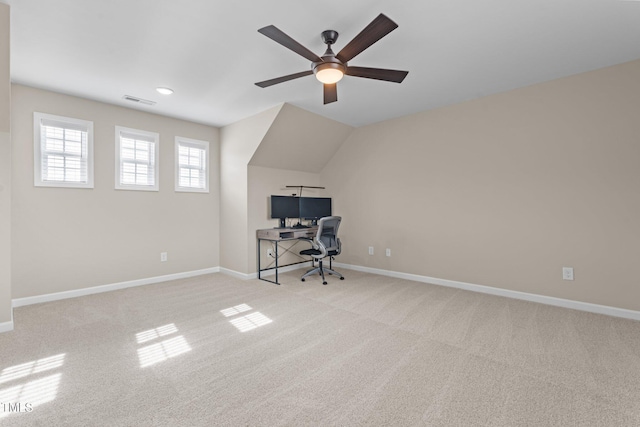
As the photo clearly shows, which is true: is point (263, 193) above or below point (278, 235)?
above

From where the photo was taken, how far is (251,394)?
173cm

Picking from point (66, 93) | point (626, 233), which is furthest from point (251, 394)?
point (66, 93)

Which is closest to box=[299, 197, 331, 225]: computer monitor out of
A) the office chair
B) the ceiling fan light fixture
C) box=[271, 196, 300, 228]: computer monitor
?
box=[271, 196, 300, 228]: computer monitor

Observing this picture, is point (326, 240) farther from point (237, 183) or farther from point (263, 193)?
point (237, 183)

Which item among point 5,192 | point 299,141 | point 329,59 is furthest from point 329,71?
point 5,192

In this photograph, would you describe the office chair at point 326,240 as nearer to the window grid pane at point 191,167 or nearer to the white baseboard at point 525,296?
the white baseboard at point 525,296

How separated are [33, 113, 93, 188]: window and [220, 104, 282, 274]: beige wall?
1834mm

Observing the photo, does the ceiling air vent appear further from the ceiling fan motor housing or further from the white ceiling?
the ceiling fan motor housing

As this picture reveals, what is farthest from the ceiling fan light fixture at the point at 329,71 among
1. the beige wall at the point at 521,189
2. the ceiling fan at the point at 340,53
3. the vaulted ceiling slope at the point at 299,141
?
the beige wall at the point at 521,189

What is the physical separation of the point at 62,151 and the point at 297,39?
3305 millimetres

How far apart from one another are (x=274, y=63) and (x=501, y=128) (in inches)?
116

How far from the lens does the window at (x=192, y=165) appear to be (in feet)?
15.0

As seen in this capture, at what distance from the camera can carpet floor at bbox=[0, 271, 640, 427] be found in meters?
1.57

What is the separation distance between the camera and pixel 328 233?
438 cm
